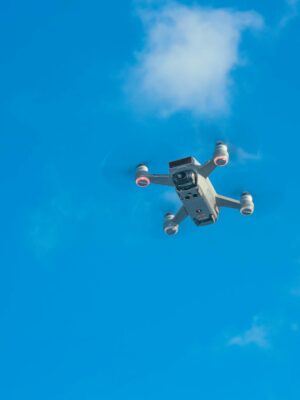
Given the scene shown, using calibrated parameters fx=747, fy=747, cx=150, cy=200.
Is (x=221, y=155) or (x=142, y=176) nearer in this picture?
(x=221, y=155)

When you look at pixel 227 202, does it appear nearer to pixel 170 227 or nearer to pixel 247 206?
pixel 247 206

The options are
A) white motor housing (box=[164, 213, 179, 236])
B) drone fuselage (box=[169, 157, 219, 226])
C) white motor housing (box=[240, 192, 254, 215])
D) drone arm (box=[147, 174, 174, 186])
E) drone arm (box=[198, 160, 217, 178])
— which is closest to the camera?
drone fuselage (box=[169, 157, 219, 226])

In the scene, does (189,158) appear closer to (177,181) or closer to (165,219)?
(177,181)

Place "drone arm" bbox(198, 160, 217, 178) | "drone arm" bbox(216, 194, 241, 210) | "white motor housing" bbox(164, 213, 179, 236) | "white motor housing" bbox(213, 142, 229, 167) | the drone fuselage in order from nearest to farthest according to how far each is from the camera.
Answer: the drone fuselage
"white motor housing" bbox(213, 142, 229, 167)
"drone arm" bbox(198, 160, 217, 178)
"drone arm" bbox(216, 194, 241, 210)
"white motor housing" bbox(164, 213, 179, 236)

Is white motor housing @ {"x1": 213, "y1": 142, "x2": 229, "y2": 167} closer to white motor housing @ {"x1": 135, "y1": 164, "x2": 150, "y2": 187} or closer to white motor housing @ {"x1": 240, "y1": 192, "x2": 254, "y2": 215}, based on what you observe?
white motor housing @ {"x1": 240, "y1": 192, "x2": 254, "y2": 215}

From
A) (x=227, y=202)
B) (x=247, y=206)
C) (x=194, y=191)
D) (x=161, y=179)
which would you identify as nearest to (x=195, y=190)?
(x=194, y=191)

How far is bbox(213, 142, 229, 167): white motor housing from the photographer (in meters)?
37.1

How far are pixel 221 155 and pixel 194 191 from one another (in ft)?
7.43

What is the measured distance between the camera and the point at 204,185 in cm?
3803

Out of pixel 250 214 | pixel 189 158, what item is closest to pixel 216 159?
pixel 189 158

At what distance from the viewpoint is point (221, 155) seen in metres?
37.0

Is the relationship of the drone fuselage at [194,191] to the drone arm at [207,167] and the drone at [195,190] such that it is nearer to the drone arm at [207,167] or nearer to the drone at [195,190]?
the drone at [195,190]

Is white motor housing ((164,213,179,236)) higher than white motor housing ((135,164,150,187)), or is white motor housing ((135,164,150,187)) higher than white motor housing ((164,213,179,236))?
white motor housing ((135,164,150,187))

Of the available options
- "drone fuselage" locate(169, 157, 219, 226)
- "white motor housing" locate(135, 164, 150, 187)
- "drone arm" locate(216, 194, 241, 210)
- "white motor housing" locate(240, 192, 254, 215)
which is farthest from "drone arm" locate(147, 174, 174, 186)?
"white motor housing" locate(240, 192, 254, 215)
